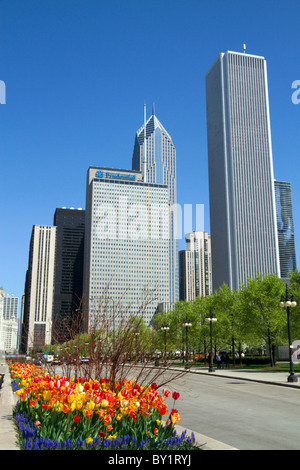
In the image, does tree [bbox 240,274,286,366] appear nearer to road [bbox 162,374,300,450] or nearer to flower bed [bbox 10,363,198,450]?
road [bbox 162,374,300,450]

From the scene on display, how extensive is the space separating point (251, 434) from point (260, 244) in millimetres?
179201

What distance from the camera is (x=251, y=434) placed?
10.2 metres

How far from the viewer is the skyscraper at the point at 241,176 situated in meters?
182

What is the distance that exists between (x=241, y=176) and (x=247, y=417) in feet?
590

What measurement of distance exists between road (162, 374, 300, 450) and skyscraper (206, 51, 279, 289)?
16167 cm

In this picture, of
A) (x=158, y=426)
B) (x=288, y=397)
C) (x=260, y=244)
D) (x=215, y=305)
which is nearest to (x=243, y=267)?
(x=260, y=244)

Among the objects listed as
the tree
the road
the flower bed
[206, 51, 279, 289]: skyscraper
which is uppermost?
[206, 51, 279, 289]: skyscraper

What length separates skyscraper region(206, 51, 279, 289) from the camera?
7156 inches

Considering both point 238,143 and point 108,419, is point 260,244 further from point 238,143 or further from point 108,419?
point 108,419

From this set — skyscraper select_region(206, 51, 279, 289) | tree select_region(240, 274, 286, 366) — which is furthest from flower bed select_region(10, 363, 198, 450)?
skyscraper select_region(206, 51, 279, 289)

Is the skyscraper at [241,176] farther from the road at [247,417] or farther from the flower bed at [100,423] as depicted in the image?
the flower bed at [100,423]

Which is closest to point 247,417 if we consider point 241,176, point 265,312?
point 265,312

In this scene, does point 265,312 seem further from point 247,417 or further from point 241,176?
point 241,176

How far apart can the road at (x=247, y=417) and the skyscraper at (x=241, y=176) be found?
162 m
